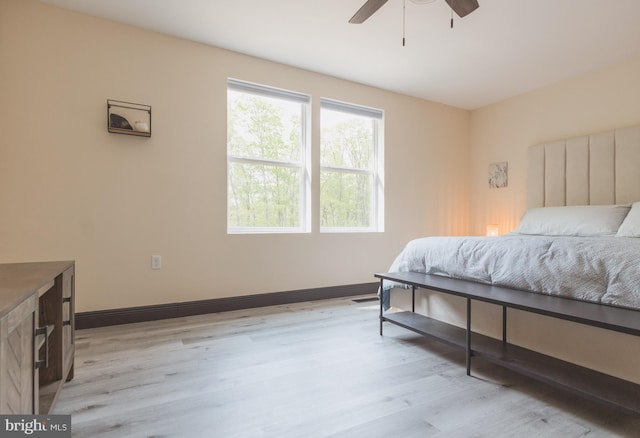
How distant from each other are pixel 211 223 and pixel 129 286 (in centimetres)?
83

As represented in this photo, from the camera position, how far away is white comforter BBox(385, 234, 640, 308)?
153 cm

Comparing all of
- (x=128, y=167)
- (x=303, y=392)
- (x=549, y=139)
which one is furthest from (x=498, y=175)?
(x=128, y=167)

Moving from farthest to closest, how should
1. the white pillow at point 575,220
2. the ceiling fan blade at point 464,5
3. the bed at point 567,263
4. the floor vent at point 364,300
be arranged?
the floor vent at point 364,300 < the white pillow at point 575,220 < the ceiling fan blade at point 464,5 < the bed at point 567,263

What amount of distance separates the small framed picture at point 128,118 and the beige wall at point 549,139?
2.89m

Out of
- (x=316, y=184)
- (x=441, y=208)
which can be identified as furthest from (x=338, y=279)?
(x=441, y=208)

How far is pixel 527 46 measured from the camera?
301 centimetres

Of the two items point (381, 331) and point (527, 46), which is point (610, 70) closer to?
point (527, 46)

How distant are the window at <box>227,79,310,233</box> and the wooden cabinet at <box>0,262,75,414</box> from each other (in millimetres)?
1716

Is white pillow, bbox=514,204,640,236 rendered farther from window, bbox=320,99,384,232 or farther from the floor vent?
the floor vent

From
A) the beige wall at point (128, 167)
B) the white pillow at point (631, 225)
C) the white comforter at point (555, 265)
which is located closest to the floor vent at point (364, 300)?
the beige wall at point (128, 167)

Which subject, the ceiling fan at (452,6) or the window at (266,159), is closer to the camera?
the ceiling fan at (452,6)

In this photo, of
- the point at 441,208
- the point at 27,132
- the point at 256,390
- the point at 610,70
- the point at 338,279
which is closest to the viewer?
the point at 256,390

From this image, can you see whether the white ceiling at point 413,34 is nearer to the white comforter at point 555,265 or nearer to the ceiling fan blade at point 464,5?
the ceiling fan blade at point 464,5

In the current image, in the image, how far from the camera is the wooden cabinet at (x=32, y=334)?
87cm
